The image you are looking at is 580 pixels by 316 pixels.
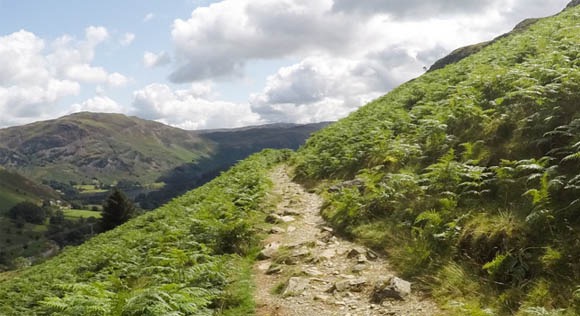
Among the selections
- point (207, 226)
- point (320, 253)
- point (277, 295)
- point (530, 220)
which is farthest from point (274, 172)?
point (530, 220)

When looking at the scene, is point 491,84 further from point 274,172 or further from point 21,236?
point 21,236

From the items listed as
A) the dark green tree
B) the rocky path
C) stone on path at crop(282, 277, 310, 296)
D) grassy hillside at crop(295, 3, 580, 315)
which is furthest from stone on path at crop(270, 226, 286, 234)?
the dark green tree

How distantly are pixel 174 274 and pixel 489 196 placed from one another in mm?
7484

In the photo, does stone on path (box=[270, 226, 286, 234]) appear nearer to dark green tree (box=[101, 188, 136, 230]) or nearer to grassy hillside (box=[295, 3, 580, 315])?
grassy hillside (box=[295, 3, 580, 315])

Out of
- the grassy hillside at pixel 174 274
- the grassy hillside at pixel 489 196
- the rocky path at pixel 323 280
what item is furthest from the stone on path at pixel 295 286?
the grassy hillside at pixel 489 196

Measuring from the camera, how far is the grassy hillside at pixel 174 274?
6961mm

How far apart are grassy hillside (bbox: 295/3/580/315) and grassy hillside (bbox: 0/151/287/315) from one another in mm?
3529

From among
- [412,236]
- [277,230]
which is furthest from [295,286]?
[277,230]

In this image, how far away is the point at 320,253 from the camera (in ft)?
35.9

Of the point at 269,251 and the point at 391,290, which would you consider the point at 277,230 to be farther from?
the point at 391,290

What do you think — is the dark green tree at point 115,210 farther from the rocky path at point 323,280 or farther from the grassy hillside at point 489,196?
the rocky path at point 323,280

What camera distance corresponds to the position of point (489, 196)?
30.4 ft

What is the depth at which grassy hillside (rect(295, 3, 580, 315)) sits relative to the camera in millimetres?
6848

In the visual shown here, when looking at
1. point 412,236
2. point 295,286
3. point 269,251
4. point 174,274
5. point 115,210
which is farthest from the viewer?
point 115,210
